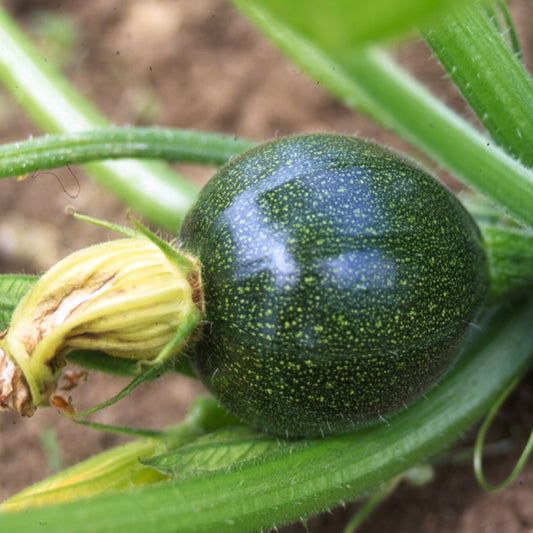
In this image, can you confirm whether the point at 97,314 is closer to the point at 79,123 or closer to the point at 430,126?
the point at 430,126

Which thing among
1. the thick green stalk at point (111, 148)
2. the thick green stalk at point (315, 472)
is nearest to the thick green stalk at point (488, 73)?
the thick green stalk at point (315, 472)

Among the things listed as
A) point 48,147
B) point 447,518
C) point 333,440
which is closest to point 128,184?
point 48,147

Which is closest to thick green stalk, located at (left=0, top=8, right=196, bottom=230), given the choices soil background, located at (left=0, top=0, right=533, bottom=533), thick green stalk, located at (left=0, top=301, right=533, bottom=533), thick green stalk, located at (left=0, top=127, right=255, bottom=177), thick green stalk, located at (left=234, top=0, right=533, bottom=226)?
soil background, located at (left=0, top=0, right=533, bottom=533)

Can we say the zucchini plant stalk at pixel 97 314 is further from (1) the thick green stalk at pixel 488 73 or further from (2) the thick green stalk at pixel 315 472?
(1) the thick green stalk at pixel 488 73

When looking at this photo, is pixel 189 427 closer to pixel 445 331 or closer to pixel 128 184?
pixel 445 331

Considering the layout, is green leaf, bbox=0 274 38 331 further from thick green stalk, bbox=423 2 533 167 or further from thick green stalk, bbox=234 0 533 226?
thick green stalk, bbox=423 2 533 167

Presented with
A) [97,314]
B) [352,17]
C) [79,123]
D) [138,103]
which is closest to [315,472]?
[97,314]

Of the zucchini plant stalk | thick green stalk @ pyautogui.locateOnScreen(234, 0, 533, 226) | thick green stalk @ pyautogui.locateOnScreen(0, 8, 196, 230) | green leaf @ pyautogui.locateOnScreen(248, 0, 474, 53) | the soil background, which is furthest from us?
the soil background

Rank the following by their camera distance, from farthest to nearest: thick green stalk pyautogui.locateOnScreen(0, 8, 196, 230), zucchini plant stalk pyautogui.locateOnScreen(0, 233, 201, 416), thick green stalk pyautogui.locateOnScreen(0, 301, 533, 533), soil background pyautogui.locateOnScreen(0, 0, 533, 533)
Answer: soil background pyautogui.locateOnScreen(0, 0, 533, 533) → thick green stalk pyautogui.locateOnScreen(0, 8, 196, 230) → zucchini plant stalk pyautogui.locateOnScreen(0, 233, 201, 416) → thick green stalk pyautogui.locateOnScreen(0, 301, 533, 533)
